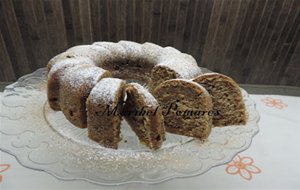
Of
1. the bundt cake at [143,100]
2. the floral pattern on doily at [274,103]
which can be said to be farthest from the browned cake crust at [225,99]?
the floral pattern on doily at [274,103]

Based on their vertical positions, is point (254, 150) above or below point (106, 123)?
below

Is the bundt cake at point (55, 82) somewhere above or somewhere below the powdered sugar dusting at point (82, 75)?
below

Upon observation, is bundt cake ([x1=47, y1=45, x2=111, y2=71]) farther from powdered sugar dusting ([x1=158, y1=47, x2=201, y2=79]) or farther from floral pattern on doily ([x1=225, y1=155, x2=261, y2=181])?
floral pattern on doily ([x1=225, y1=155, x2=261, y2=181])

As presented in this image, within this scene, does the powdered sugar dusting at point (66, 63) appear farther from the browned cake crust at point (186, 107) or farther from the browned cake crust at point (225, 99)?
the browned cake crust at point (225, 99)

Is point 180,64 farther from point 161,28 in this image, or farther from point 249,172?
point 161,28

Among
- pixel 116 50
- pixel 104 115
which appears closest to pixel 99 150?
pixel 104 115

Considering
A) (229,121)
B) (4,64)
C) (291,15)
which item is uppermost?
(291,15)

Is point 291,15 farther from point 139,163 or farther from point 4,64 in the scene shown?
point 4,64

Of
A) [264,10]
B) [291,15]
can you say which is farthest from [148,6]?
[291,15]
